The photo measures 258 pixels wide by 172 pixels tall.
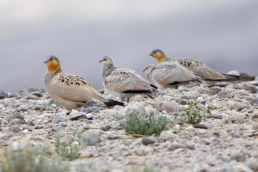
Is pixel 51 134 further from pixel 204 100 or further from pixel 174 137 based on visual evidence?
pixel 204 100

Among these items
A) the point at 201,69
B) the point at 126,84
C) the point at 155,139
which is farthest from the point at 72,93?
the point at 201,69

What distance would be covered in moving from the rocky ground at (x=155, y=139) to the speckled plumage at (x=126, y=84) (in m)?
1.80

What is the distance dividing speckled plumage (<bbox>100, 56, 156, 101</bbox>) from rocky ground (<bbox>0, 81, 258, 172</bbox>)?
180 cm

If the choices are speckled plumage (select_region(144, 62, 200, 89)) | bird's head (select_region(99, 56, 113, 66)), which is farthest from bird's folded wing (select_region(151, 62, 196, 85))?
bird's head (select_region(99, 56, 113, 66))

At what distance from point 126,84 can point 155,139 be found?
5.36m

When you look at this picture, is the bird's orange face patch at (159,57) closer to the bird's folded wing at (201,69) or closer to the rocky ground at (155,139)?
the bird's folded wing at (201,69)

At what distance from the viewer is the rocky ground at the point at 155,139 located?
17.1 ft

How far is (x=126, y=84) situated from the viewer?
38.1ft

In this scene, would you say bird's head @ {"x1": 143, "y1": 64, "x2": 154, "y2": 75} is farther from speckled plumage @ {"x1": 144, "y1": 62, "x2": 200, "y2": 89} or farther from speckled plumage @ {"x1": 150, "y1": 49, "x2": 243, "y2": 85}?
speckled plumage @ {"x1": 150, "y1": 49, "x2": 243, "y2": 85}

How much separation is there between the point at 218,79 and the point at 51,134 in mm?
9747

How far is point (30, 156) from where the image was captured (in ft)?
14.9

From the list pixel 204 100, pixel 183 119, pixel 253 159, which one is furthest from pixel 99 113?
pixel 253 159

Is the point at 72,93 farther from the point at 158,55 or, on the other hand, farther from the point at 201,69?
the point at 158,55

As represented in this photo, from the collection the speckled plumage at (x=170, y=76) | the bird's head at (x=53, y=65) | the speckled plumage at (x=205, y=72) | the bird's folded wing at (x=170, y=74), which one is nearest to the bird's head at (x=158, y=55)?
the speckled plumage at (x=205, y=72)
